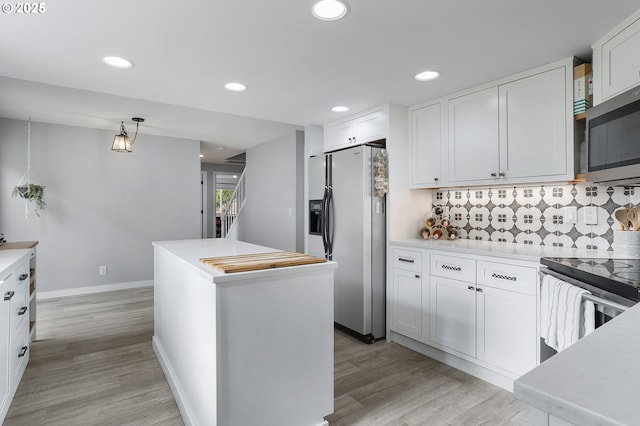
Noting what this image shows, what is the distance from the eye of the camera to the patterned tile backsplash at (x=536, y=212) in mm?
2342

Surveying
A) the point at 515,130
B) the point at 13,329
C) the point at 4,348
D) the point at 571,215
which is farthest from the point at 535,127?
the point at 13,329

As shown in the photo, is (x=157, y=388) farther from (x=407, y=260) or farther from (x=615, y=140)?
(x=615, y=140)

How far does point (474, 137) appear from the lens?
9.07ft

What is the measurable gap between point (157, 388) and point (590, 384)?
2616mm

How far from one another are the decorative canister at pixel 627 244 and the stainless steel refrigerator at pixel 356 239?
66.7 inches

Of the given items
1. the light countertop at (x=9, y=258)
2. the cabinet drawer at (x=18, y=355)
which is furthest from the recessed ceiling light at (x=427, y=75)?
the cabinet drawer at (x=18, y=355)

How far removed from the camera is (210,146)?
242 inches

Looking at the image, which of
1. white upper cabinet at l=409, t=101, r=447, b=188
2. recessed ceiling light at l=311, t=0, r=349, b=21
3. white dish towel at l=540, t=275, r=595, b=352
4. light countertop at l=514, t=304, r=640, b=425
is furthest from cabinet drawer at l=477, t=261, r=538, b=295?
recessed ceiling light at l=311, t=0, r=349, b=21

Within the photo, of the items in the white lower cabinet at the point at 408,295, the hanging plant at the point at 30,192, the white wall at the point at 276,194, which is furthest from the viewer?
the white wall at the point at 276,194

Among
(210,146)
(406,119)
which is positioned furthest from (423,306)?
(210,146)

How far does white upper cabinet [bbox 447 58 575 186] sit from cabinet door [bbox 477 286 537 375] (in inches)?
33.2

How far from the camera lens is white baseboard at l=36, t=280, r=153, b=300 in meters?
4.57

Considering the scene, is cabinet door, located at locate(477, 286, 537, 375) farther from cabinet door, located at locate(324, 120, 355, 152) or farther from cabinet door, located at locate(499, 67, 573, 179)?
cabinet door, located at locate(324, 120, 355, 152)

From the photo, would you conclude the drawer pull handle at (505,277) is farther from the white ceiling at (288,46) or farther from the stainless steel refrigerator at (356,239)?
the white ceiling at (288,46)
